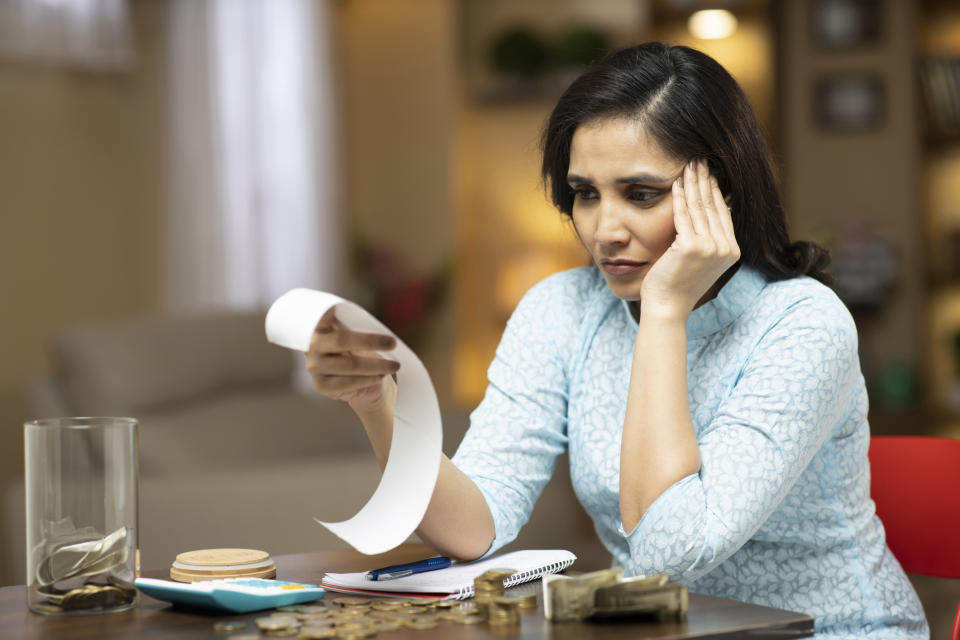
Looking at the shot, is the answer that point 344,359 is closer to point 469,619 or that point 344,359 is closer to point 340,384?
point 340,384

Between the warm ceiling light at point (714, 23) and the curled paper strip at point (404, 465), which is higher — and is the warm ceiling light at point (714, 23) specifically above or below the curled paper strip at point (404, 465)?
above

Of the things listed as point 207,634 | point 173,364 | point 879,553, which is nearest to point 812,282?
point 879,553

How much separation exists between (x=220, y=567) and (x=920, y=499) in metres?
0.91

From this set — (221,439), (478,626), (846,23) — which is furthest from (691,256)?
(846,23)

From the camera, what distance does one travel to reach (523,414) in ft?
4.79

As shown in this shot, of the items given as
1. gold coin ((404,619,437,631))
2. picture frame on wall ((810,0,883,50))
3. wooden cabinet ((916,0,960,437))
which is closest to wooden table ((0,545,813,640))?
gold coin ((404,619,437,631))

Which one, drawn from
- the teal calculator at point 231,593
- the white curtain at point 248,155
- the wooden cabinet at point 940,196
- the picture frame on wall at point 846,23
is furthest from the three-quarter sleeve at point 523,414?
the picture frame on wall at point 846,23

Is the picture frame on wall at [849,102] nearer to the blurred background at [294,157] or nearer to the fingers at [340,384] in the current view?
the blurred background at [294,157]

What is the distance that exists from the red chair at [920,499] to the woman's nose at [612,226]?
48cm

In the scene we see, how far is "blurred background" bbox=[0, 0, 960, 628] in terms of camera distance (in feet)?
13.7

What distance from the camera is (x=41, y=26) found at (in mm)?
3965

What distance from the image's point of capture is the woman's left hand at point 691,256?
127 centimetres

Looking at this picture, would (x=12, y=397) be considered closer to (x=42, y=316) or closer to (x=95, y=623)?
(x=42, y=316)

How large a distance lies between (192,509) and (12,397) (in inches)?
71.9
